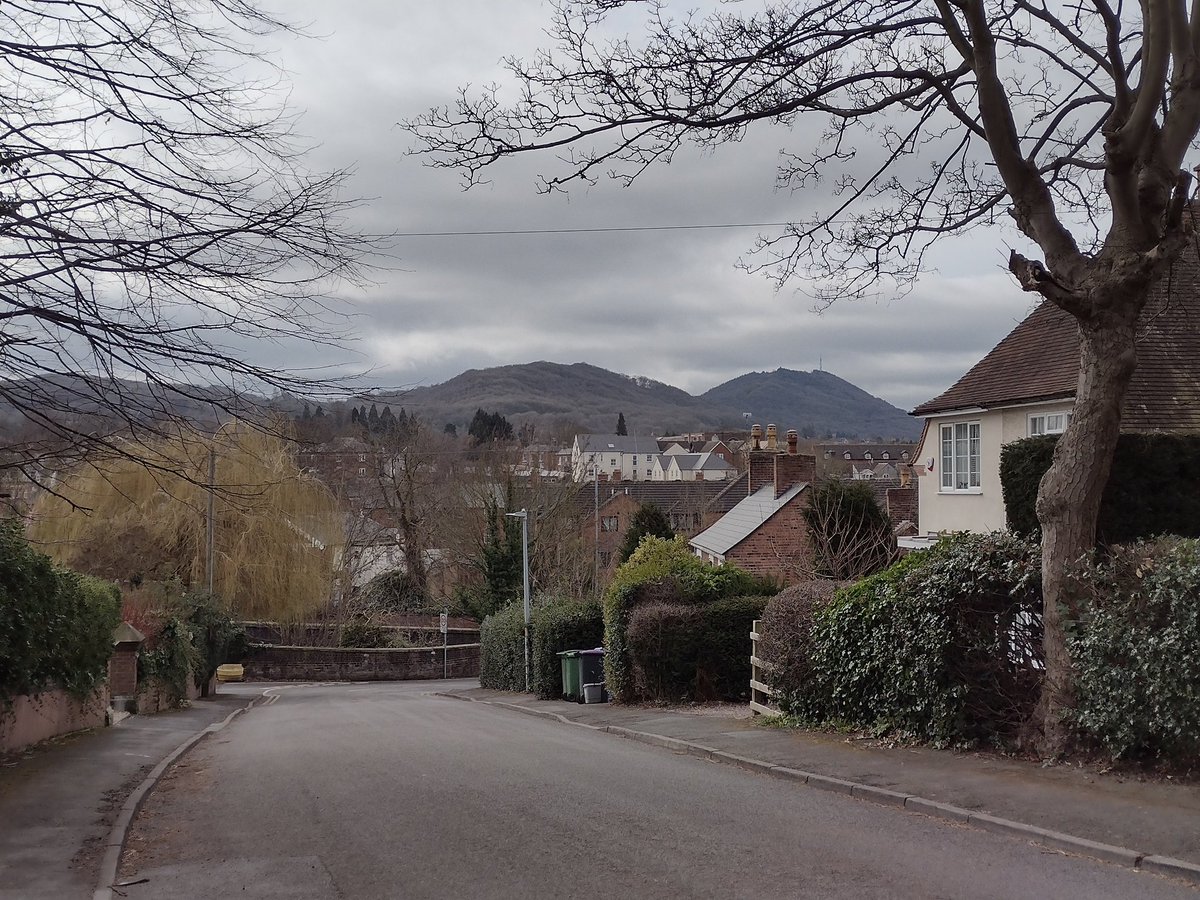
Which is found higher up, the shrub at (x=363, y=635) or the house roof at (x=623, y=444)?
the house roof at (x=623, y=444)

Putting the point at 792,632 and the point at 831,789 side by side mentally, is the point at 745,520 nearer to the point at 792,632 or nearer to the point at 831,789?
the point at 792,632

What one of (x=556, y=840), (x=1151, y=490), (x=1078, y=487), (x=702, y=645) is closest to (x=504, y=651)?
(x=702, y=645)

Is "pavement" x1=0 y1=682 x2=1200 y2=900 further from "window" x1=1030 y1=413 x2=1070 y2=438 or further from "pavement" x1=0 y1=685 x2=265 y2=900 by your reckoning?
"window" x1=1030 y1=413 x2=1070 y2=438

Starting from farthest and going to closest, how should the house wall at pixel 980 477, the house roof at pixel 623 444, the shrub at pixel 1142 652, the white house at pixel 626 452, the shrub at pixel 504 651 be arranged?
1. the house roof at pixel 623 444
2. the white house at pixel 626 452
3. the shrub at pixel 504 651
4. the house wall at pixel 980 477
5. the shrub at pixel 1142 652

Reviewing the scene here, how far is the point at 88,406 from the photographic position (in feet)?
32.5

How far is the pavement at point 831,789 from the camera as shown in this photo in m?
7.94

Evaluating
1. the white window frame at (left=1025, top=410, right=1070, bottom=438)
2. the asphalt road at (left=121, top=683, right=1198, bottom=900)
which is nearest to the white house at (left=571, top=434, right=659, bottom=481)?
the white window frame at (left=1025, top=410, right=1070, bottom=438)

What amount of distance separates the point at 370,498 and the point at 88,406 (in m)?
53.4

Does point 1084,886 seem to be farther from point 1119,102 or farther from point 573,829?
point 1119,102

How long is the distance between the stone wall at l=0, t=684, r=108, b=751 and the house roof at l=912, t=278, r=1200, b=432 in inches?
626

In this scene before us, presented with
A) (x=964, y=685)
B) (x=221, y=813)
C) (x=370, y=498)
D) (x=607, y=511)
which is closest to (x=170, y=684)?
(x=221, y=813)

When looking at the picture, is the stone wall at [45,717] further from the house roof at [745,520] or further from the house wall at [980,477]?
the house roof at [745,520]

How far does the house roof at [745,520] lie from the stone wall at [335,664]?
59.2 feet

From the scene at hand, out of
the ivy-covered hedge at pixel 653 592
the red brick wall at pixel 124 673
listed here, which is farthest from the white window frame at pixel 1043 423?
the red brick wall at pixel 124 673
